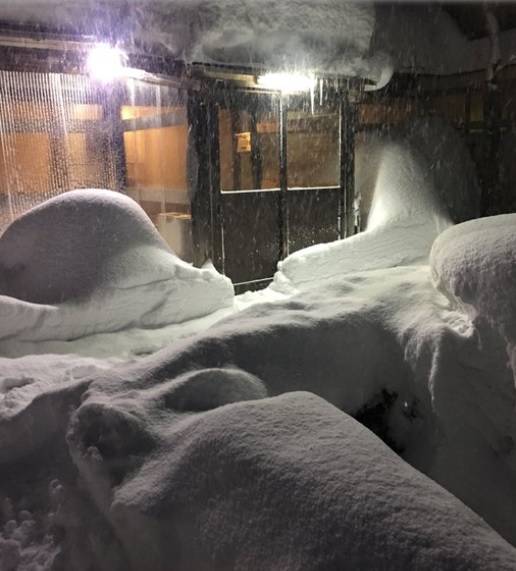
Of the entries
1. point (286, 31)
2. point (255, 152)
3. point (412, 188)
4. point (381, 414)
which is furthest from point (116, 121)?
point (412, 188)

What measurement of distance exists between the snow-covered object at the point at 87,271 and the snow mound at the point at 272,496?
3.04 m

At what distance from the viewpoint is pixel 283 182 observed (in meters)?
7.36

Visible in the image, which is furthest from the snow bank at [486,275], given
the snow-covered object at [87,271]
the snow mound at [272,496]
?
the snow-covered object at [87,271]

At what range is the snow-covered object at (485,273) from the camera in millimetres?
2986

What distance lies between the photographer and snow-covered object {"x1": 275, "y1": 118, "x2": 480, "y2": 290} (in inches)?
312

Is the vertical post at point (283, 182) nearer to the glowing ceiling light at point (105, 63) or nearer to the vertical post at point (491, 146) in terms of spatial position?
the glowing ceiling light at point (105, 63)

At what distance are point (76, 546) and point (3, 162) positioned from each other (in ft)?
14.3

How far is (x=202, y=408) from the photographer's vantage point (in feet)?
8.23

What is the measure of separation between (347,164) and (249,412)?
6.67 m

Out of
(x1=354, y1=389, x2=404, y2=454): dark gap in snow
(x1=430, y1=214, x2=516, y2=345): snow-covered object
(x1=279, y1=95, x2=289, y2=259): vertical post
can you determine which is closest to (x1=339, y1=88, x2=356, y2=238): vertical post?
(x1=279, y1=95, x2=289, y2=259): vertical post

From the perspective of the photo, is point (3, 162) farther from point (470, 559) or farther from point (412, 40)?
point (412, 40)

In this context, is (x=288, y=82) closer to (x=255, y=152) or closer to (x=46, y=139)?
(x=255, y=152)

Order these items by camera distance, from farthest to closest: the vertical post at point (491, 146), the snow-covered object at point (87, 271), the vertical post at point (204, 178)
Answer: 1. the vertical post at point (491, 146)
2. the vertical post at point (204, 178)
3. the snow-covered object at point (87, 271)

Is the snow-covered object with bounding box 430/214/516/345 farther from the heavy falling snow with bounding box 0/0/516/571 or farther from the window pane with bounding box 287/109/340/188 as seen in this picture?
the window pane with bounding box 287/109/340/188
